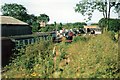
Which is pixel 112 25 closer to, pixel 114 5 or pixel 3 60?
pixel 114 5

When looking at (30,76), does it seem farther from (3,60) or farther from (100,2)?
(100,2)

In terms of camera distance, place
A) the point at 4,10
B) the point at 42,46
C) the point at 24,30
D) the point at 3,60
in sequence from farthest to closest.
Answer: the point at 4,10 < the point at 24,30 < the point at 3,60 < the point at 42,46

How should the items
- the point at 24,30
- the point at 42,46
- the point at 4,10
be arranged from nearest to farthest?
the point at 42,46 → the point at 24,30 → the point at 4,10

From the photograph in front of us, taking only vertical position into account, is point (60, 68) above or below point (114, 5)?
below

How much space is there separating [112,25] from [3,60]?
30.8m

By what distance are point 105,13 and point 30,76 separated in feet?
137

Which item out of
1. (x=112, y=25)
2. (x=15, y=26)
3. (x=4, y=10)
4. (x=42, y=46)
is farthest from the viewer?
(x=4, y=10)

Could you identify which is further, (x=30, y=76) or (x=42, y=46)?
(x=42, y=46)

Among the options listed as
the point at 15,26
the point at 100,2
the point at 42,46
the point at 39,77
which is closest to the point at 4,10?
the point at 100,2

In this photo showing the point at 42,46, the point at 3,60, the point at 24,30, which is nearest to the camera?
the point at 42,46

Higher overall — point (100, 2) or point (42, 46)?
point (100, 2)

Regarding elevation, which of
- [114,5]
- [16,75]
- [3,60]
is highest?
[114,5]

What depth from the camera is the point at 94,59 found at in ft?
27.3

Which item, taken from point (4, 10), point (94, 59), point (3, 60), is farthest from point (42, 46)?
point (4, 10)
